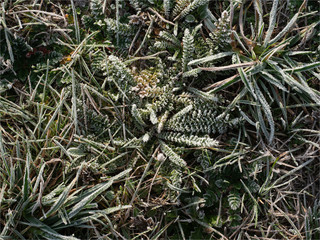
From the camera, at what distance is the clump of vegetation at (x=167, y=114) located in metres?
2.76

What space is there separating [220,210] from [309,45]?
1.83m

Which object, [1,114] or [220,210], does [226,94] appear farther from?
[1,114]

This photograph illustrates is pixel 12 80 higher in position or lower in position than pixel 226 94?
higher

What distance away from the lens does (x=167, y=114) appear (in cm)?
289

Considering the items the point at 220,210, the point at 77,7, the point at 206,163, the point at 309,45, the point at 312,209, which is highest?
the point at 77,7

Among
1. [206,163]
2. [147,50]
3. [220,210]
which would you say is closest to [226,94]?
[206,163]

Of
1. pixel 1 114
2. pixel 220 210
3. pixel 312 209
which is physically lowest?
pixel 312 209

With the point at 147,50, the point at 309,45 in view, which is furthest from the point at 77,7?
the point at 309,45

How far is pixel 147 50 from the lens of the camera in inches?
121

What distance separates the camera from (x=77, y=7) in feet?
10.1

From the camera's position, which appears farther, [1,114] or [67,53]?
[67,53]

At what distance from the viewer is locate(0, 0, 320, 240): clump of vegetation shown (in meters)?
2.76

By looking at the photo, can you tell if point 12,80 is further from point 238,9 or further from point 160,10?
point 238,9

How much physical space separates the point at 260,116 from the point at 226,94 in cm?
39
